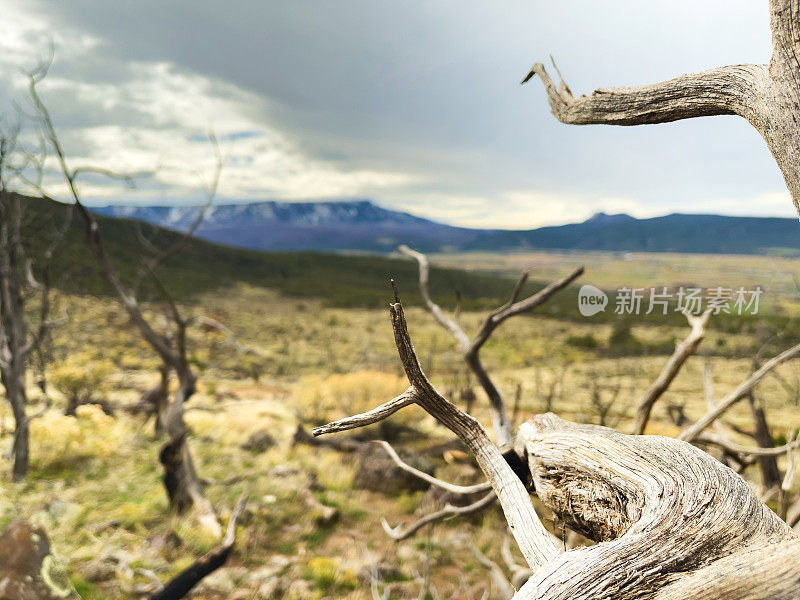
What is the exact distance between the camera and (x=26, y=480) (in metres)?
5.90

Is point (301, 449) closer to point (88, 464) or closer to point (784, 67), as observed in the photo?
point (88, 464)

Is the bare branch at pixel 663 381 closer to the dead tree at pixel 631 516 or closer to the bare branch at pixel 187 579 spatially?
the dead tree at pixel 631 516

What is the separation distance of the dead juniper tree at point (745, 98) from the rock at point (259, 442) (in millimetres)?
8019

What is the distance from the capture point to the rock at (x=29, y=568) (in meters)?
3.21

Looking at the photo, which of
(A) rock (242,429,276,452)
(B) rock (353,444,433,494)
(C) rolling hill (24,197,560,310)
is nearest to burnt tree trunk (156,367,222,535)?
(B) rock (353,444,433,494)

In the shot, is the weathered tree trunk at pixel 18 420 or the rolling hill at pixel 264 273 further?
the rolling hill at pixel 264 273

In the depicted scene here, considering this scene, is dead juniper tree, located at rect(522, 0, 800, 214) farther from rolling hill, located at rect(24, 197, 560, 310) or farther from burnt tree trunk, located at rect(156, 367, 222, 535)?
rolling hill, located at rect(24, 197, 560, 310)

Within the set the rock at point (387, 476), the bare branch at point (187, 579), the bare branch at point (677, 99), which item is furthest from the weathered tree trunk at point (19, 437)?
the bare branch at point (677, 99)

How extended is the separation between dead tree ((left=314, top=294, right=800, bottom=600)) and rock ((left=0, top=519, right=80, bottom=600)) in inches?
140

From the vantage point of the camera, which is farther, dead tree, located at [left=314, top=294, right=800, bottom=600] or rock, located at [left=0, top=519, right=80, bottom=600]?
rock, located at [left=0, top=519, right=80, bottom=600]

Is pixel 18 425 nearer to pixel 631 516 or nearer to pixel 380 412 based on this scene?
pixel 380 412

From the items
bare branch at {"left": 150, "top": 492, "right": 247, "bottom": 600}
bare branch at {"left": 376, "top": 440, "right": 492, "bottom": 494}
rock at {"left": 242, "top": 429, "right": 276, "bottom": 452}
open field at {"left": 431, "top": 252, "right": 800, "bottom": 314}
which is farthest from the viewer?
rock at {"left": 242, "top": 429, "right": 276, "bottom": 452}

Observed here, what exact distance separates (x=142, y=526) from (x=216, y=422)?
4.20 meters

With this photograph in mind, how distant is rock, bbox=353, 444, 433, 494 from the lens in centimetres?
691
